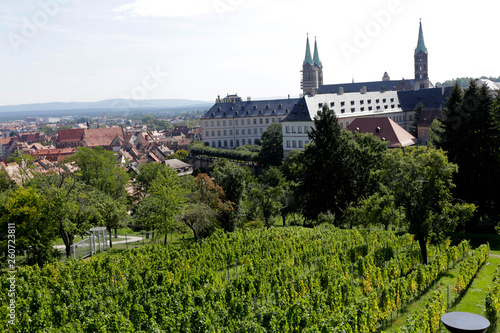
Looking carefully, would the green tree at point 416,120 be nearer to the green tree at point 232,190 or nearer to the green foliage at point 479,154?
the green foliage at point 479,154

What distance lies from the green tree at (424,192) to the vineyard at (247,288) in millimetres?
1298

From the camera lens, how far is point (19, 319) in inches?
642

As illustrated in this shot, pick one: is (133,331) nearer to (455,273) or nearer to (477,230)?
(455,273)

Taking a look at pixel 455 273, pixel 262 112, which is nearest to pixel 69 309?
pixel 455 273

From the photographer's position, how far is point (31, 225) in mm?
26625

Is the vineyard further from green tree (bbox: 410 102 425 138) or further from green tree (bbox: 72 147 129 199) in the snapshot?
green tree (bbox: 410 102 425 138)

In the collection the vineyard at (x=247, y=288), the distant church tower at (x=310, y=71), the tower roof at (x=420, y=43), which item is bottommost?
the vineyard at (x=247, y=288)

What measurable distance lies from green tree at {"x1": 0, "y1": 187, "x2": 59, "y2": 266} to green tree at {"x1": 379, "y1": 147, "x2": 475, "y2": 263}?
20173 millimetres

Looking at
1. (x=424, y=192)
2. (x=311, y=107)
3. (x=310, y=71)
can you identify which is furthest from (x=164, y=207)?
(x=310, y=71)

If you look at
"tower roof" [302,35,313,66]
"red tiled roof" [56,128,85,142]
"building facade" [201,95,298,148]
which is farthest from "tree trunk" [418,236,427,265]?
"red tiled roof" [56,128,85,142]

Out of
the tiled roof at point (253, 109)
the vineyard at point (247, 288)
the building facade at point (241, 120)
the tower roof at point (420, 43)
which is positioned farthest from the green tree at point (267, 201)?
the tower roof at point (420, 43)

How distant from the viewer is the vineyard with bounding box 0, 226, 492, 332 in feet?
48.4

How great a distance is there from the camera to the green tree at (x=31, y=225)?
1030 inches

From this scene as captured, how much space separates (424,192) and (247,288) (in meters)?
9.70
